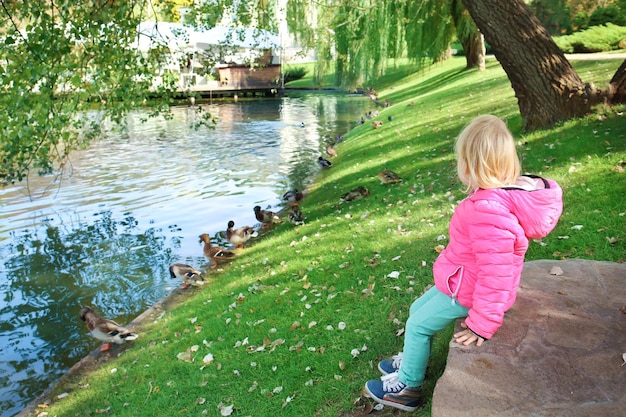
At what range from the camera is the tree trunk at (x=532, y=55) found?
1045 cm

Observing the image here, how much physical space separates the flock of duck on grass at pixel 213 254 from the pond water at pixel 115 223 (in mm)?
514

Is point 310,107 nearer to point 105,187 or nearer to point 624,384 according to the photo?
point 105,187

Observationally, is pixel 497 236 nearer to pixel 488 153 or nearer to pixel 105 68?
pixel 488 153

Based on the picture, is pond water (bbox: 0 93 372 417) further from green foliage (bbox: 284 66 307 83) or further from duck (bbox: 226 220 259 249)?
green foliage (bbox: 284 66 307 83)

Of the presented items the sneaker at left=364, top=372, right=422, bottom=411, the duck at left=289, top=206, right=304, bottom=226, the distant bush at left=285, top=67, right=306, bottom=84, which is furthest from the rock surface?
the distant bush at left=285, top=67, right=306, bottom=84

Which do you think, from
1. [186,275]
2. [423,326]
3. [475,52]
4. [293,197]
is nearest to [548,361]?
[423,326]

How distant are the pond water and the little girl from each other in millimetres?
6746

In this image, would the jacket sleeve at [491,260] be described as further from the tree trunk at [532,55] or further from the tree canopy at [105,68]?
the tree trunk at [532,55]

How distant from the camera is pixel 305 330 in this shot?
6590 millimetres

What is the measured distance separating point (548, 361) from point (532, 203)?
1.02 metres

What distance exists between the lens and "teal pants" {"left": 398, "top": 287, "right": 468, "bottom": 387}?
3793mm

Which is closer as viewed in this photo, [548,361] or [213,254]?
[548,361]

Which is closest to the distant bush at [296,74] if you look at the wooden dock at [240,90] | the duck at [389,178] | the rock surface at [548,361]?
the wooden dock at [240,90]

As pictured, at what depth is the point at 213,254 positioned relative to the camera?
11625mm
